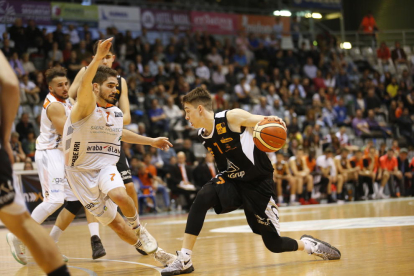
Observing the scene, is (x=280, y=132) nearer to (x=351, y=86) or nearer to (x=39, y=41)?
(x=39, y=41)

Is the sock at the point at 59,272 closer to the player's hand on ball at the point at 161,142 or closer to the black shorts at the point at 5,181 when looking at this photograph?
the black shorts at the point at 5,181

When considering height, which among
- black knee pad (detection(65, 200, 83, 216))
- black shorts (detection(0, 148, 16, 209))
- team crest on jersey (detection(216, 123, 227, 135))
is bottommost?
black knee pad (detection(65, 200, 83, 216))

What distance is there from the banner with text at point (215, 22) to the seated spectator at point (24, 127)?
8409mm

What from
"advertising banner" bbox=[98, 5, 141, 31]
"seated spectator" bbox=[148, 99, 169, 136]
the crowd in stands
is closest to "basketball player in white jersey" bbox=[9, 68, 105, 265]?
the crowd in stands

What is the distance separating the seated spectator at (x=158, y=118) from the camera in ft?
51.1

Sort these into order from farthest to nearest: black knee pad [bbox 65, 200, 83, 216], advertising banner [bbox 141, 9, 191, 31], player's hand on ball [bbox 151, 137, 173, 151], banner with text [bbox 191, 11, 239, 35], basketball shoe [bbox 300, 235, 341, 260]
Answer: banner with text [bbox 191, 11, 239, 35]
advertising banner [bbox 141, 9, 191, 31]
black knee pad [bbox 65, 200, 83, 216]
player's hand on ball [bbox 151, 137, 173, 151]
basketball shoe [bbox 300, 235, 341, 260]

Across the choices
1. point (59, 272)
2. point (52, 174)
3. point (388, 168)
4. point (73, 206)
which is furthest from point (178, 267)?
point (388, 168)

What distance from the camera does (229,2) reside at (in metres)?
22.8

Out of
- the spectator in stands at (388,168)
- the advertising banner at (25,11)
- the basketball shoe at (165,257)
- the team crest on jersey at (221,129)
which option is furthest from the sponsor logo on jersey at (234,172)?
the advertising banner at (25,11)

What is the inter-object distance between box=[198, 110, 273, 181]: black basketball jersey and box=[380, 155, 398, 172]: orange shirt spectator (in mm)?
12822

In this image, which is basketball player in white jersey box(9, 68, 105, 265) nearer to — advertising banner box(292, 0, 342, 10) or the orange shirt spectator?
the orange shirt spectator

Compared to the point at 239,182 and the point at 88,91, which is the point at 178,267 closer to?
the point at 239,182

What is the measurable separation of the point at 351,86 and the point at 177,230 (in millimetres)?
14437

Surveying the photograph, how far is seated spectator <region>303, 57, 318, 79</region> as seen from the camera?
2109cm
